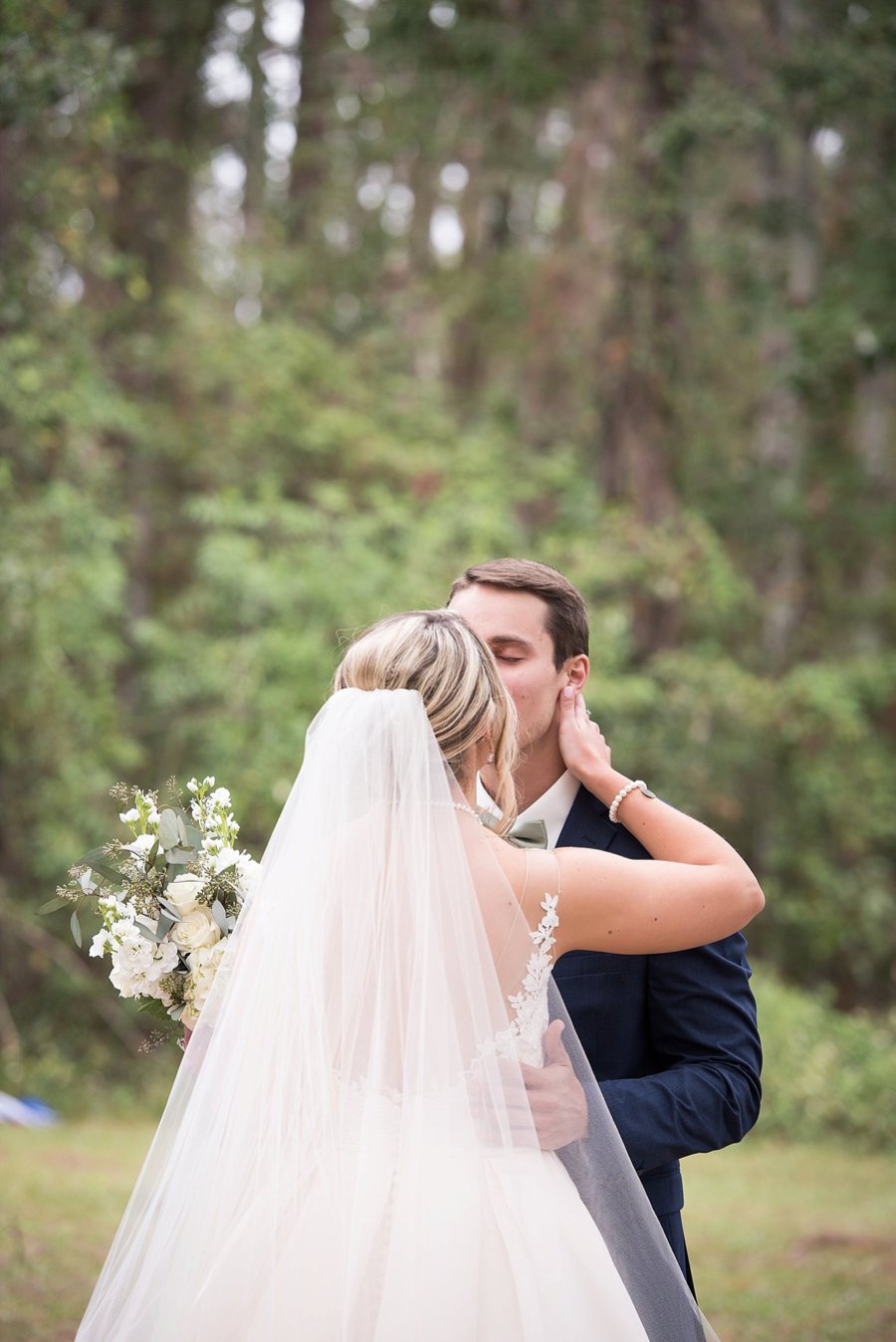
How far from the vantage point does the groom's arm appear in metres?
2.54

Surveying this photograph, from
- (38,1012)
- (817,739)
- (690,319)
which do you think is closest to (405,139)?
(690,319)

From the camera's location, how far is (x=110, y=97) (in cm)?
860

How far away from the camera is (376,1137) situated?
231cm

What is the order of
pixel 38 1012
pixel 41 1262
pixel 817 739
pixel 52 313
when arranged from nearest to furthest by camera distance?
1. pixel 41 1262
2. pixel 52 313
3. pixel 38 1012
4. pixel 817 739

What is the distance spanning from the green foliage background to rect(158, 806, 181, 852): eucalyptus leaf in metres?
6.30

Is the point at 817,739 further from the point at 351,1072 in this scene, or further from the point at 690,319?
the point at 351,1072

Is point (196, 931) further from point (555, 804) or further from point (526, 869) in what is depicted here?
point (555, 804)

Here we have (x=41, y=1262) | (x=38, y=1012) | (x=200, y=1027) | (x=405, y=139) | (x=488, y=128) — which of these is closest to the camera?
(x=200, y=1027)

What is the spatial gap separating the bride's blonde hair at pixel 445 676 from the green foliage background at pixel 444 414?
20.9 feet

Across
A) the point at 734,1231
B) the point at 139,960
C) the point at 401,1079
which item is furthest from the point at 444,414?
the point at 401,1079

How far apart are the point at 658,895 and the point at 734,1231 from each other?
587cm

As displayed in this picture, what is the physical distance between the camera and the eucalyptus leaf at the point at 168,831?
2686 millimetres

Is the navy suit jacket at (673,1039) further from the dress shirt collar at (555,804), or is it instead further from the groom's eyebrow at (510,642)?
the groom's eyebrow at (510,642)

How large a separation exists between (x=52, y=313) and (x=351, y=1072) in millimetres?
8328
